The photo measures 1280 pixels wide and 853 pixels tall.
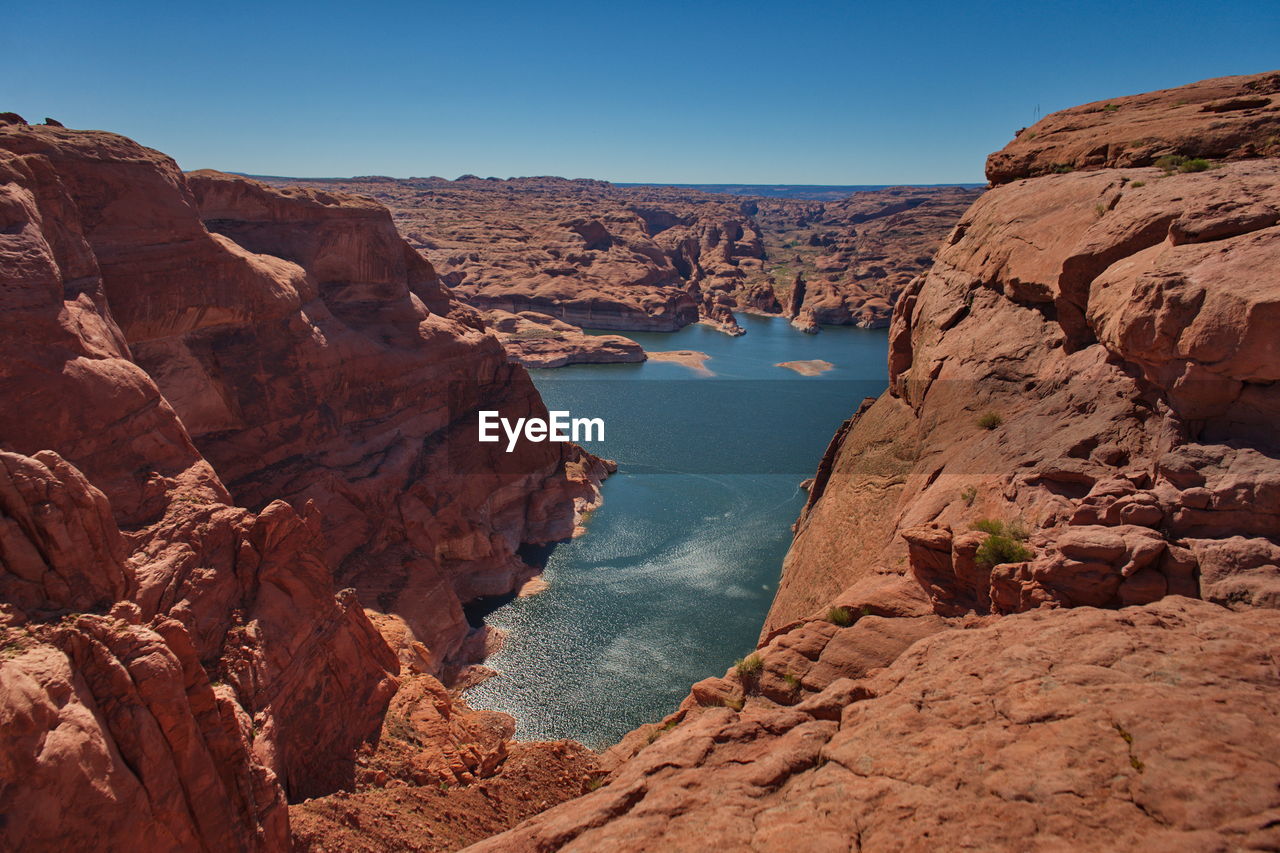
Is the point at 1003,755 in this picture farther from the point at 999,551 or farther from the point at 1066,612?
the point at 999,551

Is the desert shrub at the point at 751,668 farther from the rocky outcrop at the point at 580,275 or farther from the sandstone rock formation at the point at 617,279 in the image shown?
the rocky outcrop at the point at 580,275

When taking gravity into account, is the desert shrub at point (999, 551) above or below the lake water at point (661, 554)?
above

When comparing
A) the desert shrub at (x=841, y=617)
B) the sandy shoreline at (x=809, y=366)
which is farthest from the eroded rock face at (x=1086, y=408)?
the sandy shoreline at (x=809, y=366)

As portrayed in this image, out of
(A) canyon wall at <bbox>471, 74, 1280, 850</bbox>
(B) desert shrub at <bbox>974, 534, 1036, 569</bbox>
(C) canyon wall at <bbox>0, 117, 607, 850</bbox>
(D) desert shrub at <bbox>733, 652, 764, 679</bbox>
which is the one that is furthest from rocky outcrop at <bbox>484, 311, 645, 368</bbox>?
(B) desert shrub at <bbox>974, 534, 1036, 569</bbox>

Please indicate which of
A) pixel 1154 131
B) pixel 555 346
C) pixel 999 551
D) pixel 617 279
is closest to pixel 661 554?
pixel 1154 131

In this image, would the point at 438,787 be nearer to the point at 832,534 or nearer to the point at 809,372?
the point at 832,534

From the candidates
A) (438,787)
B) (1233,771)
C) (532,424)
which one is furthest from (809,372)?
(1233,771)

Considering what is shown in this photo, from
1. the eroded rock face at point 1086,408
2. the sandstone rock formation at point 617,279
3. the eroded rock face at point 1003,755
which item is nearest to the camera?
the eroded rock face at point 1003,755
